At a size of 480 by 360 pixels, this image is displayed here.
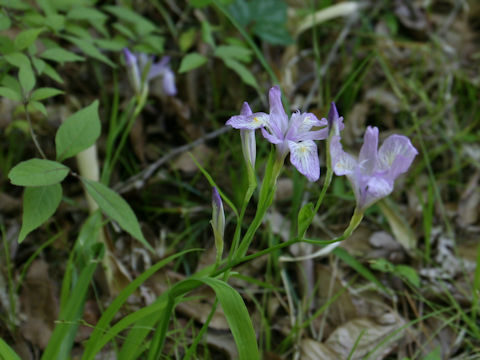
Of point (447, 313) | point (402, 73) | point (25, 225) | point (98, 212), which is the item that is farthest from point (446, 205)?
point (25, 225)

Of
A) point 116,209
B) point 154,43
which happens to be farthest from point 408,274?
point 154,43

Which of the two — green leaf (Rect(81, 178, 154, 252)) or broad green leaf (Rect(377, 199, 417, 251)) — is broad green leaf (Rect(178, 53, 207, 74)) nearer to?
green leaf (Rect(81, 178, 154, 252))

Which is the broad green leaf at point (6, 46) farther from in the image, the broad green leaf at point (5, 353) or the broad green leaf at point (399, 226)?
the broad green leaf at point (399, 226)

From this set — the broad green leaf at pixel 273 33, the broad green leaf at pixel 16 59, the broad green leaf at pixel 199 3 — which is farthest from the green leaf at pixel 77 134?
the broad green leaf at pixel 273 33

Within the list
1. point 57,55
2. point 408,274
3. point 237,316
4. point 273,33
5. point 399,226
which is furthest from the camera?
point 273,33

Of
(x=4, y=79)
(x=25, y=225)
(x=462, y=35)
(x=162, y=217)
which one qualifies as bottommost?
(x=162, y=217)

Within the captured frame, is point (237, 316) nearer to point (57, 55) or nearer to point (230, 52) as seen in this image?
point (57, 55)

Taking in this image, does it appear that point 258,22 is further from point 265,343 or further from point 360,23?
point 265,343
